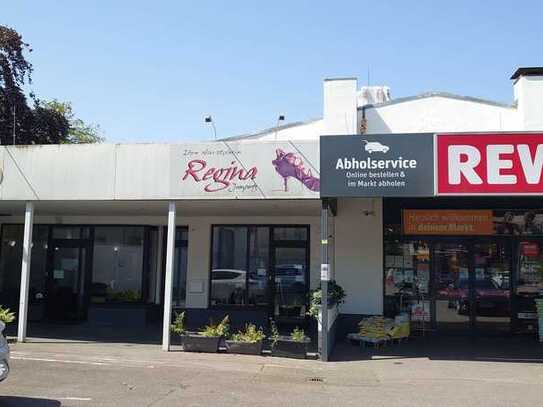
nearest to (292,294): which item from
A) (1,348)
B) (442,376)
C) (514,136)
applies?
(442,376)

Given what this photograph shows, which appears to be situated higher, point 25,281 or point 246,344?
point 25,281

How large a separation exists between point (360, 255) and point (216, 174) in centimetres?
474

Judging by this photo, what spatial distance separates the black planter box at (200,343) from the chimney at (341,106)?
7.98 meters

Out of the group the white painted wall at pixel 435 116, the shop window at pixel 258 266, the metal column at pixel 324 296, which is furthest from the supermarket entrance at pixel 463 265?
the white painted wall at pixel 435 116

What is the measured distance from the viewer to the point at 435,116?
19.0m

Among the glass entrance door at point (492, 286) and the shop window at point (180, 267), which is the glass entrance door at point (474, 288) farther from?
the shop window at point (180, 267)

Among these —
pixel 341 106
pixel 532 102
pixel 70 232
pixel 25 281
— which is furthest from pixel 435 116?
pixel 25 281

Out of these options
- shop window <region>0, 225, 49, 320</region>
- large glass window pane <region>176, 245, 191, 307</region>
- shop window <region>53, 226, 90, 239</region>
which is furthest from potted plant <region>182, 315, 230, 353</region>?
shop window <region>0, 225, 49, 320</region>

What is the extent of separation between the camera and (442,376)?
1025 centimetres

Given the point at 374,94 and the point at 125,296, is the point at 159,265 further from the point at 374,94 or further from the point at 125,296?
the point at 374,94

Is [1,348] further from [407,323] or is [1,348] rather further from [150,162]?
[407,323]

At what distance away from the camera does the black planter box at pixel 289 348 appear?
11.9 meters

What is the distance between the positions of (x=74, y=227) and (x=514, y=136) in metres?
12.2

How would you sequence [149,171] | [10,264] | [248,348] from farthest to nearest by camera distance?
[10,264] → [149,171] → [248,348]
